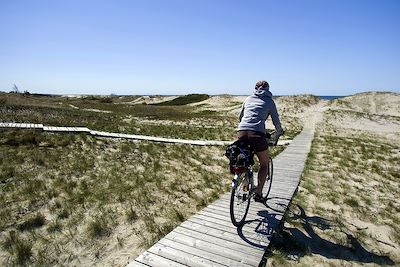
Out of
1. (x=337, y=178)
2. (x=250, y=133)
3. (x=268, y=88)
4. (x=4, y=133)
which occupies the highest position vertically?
(x=268, y=88)

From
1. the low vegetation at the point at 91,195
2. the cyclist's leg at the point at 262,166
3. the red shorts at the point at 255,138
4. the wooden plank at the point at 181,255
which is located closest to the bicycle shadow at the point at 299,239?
the cyclist's leg at the point at 262,166

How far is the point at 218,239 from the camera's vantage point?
5828 mm

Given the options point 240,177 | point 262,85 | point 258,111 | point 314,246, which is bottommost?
point 314,246

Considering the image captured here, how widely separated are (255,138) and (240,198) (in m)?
1.33

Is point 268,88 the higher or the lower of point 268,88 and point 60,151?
the higher

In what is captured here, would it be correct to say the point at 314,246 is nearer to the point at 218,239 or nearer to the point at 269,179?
the point at 218,239

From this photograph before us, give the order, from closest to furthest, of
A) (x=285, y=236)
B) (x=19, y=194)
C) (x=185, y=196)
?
(x=285, y=236) → (x=19, y=194) → (x=185, y=196)

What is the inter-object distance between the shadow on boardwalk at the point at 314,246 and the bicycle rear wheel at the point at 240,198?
794 mm

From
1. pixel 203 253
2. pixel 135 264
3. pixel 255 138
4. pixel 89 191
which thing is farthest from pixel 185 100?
pixel 135 264

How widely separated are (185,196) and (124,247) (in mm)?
3335

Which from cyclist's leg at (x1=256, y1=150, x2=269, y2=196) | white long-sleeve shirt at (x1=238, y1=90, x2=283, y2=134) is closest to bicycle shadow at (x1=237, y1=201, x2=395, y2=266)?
cyclist's leg at (x1=256, y1=150, x2=269, y2=196)

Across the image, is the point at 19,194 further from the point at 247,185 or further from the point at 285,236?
the point at 285,236

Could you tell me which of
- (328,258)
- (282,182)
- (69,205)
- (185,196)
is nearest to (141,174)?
(185,196)

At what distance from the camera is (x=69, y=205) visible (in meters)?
7.71
